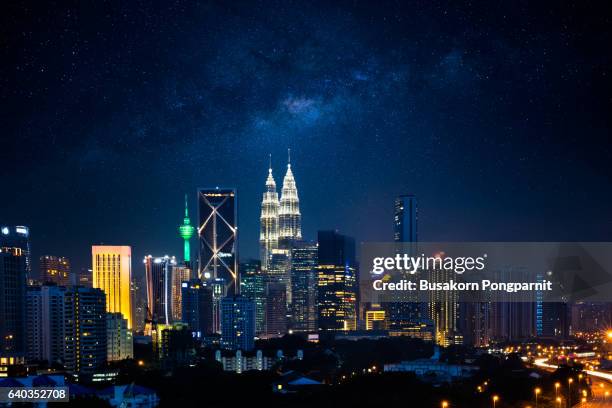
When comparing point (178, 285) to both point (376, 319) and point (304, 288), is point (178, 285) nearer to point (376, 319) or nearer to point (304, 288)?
point (304, 288)

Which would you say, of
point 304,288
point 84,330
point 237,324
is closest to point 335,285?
point 304,288

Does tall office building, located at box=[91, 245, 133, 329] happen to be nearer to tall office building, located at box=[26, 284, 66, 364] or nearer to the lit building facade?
the lit building facade

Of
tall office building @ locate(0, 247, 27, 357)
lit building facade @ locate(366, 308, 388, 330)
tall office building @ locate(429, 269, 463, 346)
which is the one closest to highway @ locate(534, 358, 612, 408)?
tall office building @ locate(429, 269, 463, 346)

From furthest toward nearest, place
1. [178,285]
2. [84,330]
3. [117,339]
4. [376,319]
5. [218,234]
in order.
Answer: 1. [218,234]
2. [178,285]
3. [376,319]
4. [117,339]
5. [84,330]

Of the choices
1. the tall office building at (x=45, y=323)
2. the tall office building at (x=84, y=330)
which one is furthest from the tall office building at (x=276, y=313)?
the tall office building at (x=45, y=323)

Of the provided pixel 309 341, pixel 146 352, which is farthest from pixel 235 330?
pixel 146 352

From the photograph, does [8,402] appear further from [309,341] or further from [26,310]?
[309,341]

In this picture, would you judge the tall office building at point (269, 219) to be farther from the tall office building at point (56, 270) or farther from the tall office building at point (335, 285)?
the tall office building at point (56, 270)
